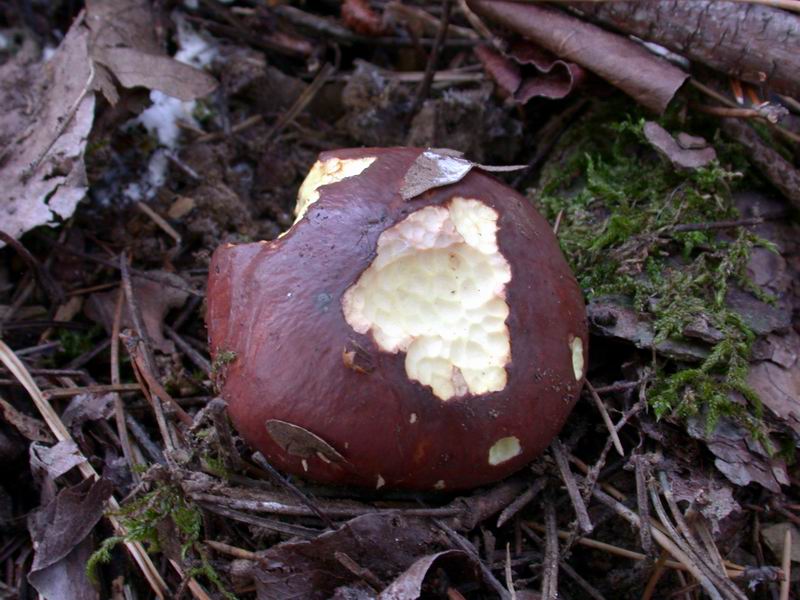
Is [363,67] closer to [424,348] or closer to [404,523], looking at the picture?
[424,348]

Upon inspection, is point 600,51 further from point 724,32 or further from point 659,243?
point 659,243

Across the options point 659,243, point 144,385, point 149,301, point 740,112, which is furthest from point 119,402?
point 740,112

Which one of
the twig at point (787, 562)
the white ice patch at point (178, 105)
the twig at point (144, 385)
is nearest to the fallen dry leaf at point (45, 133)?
the white ice patch at point (178, 105)

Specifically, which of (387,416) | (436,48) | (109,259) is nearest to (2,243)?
(109,259)

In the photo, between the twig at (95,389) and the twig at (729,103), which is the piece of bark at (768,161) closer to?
the twig at (729,103)

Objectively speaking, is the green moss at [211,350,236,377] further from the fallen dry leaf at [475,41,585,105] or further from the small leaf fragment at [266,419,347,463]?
the fallen dry leaf at [475,41,585,105]

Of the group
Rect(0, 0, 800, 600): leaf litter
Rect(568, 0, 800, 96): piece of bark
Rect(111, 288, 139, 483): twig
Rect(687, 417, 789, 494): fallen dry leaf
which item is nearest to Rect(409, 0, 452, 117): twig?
Rect(0, 0, 800, 600): leaf litter
